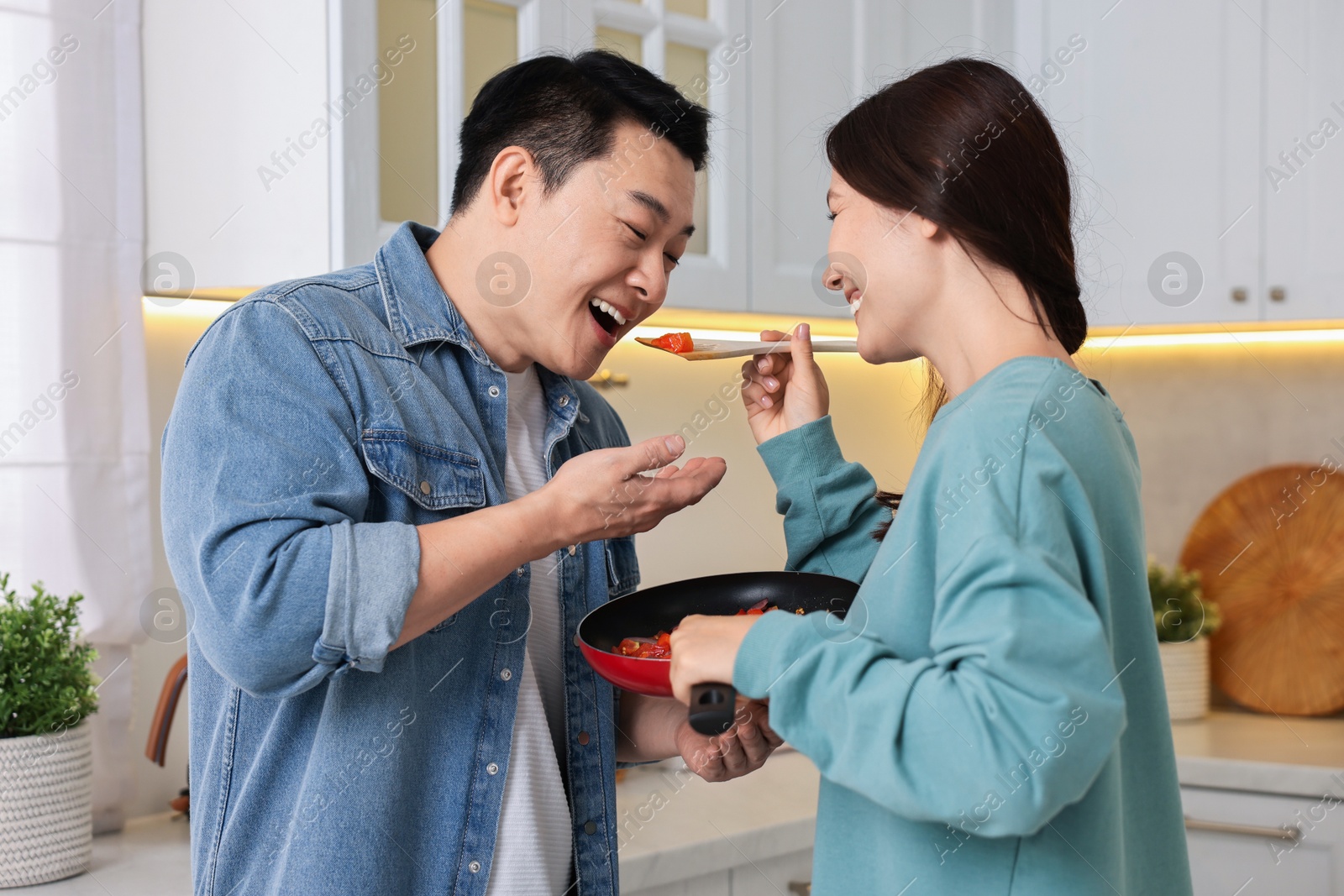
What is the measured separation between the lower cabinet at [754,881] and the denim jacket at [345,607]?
55 cm

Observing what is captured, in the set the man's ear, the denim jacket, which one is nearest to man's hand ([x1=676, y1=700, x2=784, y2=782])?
the denim jacket

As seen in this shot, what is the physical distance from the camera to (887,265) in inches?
37.1

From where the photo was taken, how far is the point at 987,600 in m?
0.72

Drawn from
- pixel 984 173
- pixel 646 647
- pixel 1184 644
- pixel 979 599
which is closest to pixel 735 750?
pixel 646 647

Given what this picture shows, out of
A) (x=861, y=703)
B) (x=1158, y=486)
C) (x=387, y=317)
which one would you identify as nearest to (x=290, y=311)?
(x=387, y=317)

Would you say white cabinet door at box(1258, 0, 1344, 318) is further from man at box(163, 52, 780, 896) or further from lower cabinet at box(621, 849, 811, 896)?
man at box(163, 52, 780, 896)

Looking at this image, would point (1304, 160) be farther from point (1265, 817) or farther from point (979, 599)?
point (979, 599)

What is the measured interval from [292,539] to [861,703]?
0.46m

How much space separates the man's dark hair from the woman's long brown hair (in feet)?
1.04

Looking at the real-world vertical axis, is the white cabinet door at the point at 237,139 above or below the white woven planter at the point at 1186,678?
above

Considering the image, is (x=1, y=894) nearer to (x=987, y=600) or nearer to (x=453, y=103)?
(x=453, y=103)

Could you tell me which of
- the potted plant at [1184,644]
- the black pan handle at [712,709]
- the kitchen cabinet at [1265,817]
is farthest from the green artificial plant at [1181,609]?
the black pan handle at [712,709]

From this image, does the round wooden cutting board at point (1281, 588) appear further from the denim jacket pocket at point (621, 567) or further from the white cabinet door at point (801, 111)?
the denim jacket pocket at point (621, 567)

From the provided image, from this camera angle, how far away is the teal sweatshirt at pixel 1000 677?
2.31 ft
